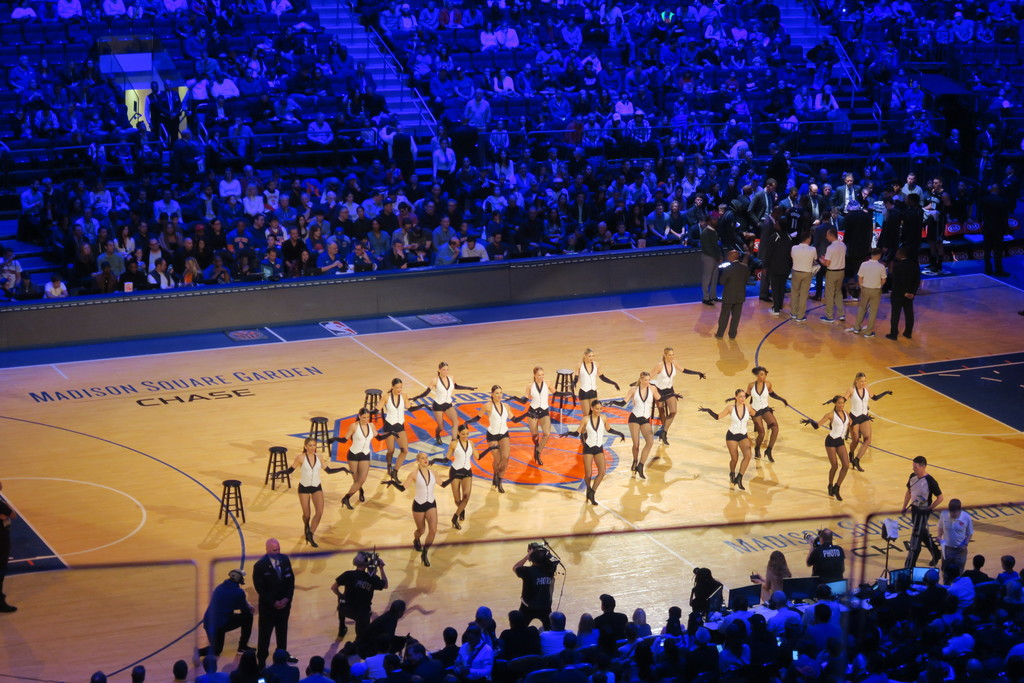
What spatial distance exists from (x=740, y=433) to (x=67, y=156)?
1579 cm

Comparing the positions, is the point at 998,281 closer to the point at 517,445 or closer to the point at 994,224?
the point at 994,224

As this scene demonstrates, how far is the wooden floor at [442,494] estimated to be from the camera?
49.5ft

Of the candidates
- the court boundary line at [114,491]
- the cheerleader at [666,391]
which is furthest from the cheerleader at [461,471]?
the cheerleader at [666,391]

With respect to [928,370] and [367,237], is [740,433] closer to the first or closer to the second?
[928,370]

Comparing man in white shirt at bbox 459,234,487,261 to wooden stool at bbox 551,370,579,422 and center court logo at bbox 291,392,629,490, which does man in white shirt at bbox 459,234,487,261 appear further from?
wooden stool at bbox 551,370,579,422

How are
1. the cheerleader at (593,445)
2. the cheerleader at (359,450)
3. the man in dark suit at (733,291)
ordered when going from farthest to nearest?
1. the man in dark suit at (733,291)
2. the cheerleader at (593,445)
3. the cheerleader at (359,450)

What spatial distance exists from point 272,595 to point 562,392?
817 centimetres

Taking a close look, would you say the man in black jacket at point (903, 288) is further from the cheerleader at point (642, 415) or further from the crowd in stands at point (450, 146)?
the cheerleader at point (642, 415)

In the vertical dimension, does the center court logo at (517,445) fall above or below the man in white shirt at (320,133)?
below

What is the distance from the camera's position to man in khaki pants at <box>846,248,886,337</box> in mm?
24359

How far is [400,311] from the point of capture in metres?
26.4

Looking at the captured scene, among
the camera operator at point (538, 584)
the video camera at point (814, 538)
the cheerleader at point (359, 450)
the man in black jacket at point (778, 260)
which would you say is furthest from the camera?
the man in black jacket at point (778, 260)

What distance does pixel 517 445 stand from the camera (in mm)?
20078

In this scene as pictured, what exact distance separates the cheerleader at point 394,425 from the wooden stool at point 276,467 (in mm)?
1354
